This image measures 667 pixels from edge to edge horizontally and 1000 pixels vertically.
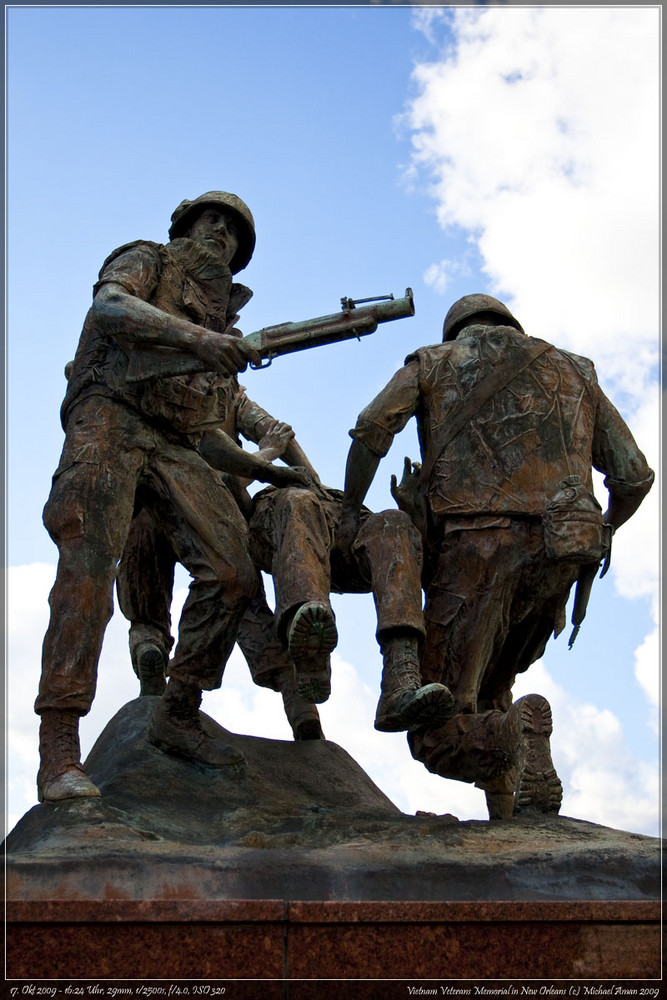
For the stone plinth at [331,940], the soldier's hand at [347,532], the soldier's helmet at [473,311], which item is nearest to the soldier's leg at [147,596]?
the soldier's hand at [347,532]

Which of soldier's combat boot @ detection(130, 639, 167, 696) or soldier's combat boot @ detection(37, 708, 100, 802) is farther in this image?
soldier's combat boot @ detection(130, 639, 167, 696)

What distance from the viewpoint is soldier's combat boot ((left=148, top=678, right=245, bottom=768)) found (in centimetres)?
693

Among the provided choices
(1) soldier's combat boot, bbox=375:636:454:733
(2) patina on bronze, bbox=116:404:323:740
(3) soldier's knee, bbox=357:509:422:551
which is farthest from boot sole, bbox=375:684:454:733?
(2) patina on bronze, bbox=116:404:323:740

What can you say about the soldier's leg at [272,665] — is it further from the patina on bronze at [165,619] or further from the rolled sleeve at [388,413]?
the rolled sleeve at [388,413]

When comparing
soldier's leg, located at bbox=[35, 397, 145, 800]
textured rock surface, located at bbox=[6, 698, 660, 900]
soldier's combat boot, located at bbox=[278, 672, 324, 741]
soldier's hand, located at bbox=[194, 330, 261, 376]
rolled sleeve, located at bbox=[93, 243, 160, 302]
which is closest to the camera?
textured rock surface, located at bbox=[6, 698, 660, 900]

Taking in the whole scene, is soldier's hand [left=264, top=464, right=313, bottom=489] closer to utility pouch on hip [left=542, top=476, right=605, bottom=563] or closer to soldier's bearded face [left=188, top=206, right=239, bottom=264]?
soldier's bearded face [left=188, top=206, right=239, bottom=264]

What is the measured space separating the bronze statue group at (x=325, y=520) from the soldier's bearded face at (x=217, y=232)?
0.01 metres

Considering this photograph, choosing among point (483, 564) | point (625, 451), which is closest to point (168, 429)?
point (483, 564)

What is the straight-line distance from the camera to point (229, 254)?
7.68m

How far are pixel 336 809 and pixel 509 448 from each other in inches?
88.9

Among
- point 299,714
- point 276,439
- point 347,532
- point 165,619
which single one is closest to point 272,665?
point 299,714

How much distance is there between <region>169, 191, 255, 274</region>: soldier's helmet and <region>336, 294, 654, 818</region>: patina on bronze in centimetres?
128

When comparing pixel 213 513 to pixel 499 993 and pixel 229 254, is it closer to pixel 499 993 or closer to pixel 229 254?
pixel 229 254

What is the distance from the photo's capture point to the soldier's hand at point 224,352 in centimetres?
639
